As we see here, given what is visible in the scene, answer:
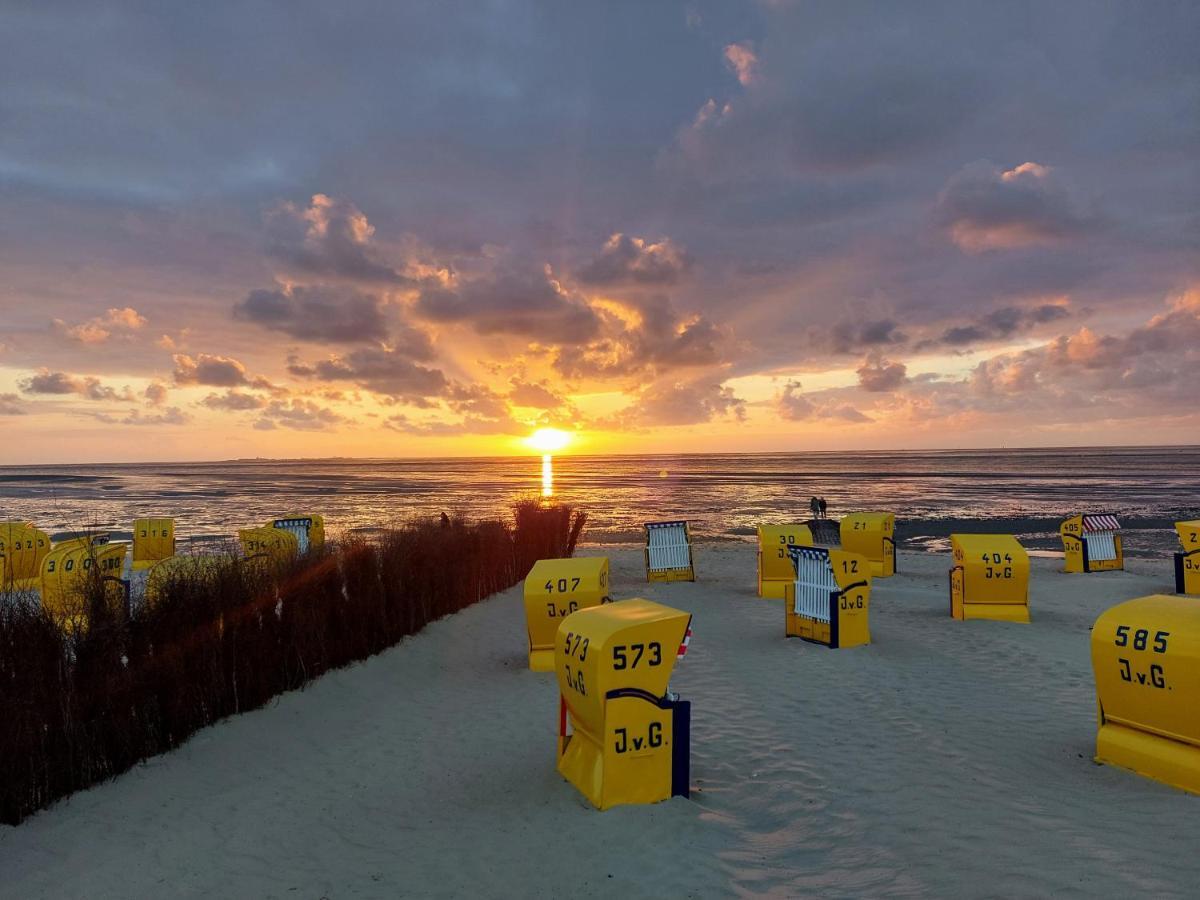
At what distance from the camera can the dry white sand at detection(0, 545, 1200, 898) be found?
17.9 feet

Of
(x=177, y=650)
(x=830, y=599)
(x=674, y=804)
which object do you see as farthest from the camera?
(x=830, y=599)

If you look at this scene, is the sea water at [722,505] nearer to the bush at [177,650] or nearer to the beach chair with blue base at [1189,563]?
the beach chair with blue base at [1189,563]

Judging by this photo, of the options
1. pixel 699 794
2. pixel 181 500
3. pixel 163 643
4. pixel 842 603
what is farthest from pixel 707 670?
Answer: pixel 181 500

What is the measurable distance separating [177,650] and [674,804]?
641cm

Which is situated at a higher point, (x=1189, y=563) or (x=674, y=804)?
(x=1189, y=563)

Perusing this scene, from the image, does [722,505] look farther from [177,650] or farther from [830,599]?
[177,650]

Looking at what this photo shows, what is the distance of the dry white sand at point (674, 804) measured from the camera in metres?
5.47

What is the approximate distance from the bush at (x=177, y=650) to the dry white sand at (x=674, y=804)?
34 cm

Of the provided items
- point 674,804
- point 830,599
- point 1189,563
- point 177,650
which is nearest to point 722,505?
point 1189,563

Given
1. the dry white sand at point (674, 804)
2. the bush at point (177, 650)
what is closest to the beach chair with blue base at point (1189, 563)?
the dry white sand at point (674, 804)

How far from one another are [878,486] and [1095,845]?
2570 inches

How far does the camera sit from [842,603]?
12422 millimetres

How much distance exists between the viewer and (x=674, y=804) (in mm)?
6465

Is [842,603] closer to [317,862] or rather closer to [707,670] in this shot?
[707,670]
